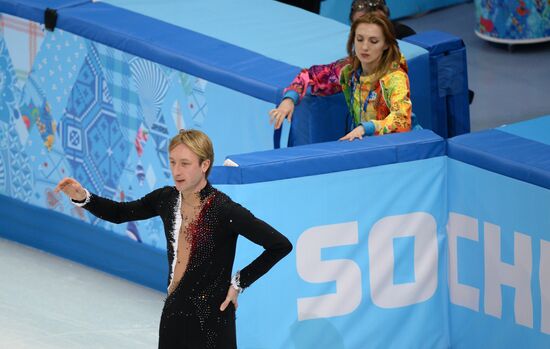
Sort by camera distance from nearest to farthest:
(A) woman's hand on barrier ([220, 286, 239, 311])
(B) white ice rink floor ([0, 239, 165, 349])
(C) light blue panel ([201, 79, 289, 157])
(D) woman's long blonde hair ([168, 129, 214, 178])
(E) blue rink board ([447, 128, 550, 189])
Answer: (D) woman's long blonde hair ([168, 129, 214, 178]) → (A) woman's hand on barrier ([220, 286, 239, 311]) → (E) blue rink board ([447, 128, 550, 189]) → (C) light blue panel ([201, 79, 289, 157]) → (B) white ice rink floor ([0, 239, 165, 349])

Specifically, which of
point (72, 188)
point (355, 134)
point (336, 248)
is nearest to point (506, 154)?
point (355, 134)

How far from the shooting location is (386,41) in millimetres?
6281

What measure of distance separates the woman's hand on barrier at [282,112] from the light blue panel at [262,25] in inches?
19.3

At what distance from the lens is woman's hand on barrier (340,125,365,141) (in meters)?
6.00

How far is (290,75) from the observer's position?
22.0 feet

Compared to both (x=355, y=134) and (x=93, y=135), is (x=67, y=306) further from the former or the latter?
(x=355, y=134)

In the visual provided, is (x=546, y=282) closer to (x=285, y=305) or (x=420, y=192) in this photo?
(x=420, y=192)

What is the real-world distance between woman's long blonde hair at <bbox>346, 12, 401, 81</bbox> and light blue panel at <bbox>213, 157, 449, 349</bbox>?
0.54 meters

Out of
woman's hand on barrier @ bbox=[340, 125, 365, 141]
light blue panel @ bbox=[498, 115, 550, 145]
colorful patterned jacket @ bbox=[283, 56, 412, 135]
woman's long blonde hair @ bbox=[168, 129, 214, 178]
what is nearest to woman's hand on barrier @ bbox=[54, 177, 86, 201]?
woman's long blonde hair @ bbox=[168, 129, 214, 178]

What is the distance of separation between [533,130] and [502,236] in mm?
574

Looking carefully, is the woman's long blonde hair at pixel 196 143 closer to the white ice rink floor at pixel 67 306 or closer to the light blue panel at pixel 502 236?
the light blue panel at pixel 502 236

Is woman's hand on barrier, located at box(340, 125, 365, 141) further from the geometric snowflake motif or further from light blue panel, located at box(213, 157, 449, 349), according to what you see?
the geometric snowflake motif

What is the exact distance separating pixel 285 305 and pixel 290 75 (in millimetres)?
1263

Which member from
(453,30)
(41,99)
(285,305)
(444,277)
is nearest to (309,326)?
(285,305)
